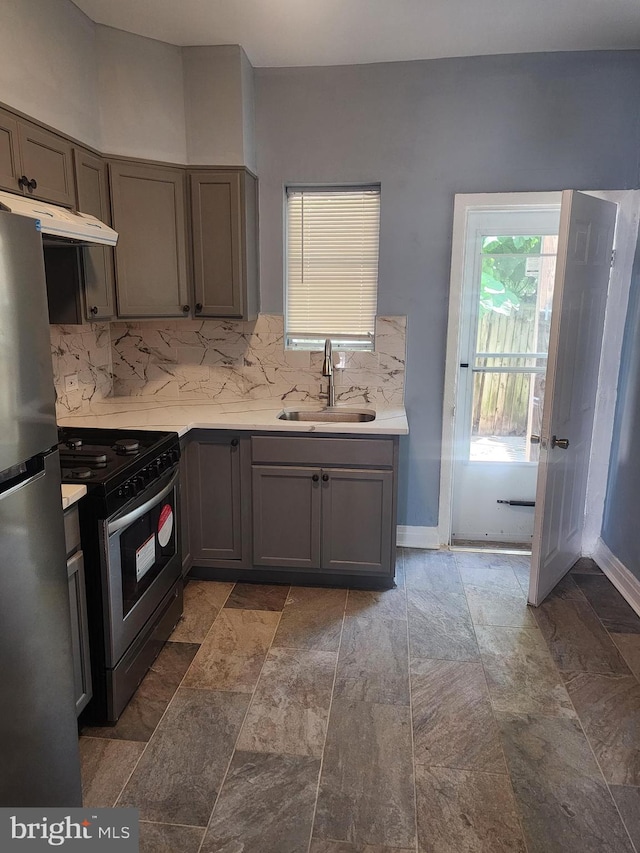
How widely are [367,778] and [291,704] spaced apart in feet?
1.44

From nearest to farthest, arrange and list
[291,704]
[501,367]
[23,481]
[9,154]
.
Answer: [23,481] < [9,154] < [291,704] < [501,367]

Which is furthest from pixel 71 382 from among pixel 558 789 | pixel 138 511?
pixel 558 789

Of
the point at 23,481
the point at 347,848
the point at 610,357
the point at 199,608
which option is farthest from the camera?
the point at 610,357

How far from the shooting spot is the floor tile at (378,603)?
290 cm

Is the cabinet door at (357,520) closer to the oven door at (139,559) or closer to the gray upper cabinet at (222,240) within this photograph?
the oven door at (139,559)

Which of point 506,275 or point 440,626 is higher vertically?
point 506,275

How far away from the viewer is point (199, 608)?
2.95m

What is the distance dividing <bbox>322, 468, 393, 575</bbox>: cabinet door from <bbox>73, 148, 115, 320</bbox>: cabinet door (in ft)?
4.54

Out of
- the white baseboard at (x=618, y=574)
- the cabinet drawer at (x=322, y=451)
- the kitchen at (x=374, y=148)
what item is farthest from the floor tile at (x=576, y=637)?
the cabinet drawer at (x=322, y=451)

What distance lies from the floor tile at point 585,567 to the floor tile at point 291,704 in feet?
5.46

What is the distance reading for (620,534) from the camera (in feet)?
10.7

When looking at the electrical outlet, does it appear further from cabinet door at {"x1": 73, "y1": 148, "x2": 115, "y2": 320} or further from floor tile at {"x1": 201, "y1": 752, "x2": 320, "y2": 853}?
floor tile at {"x1": 201, "y1": 752, "x2": 320, "y2": 853}

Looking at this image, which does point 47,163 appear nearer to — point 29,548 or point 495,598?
point 29,548

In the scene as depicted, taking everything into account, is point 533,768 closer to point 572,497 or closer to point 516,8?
point 572,497
